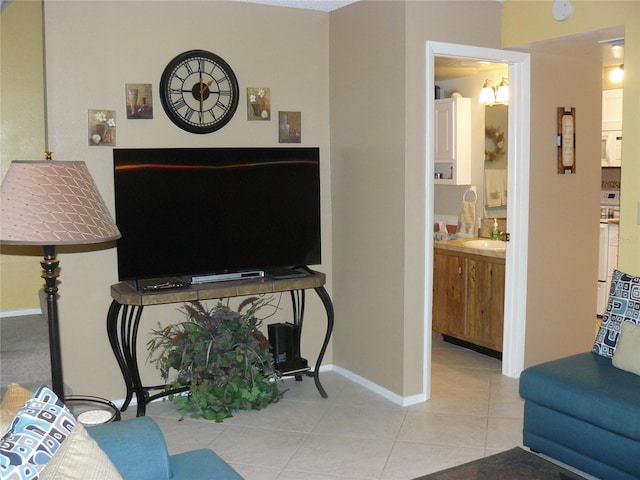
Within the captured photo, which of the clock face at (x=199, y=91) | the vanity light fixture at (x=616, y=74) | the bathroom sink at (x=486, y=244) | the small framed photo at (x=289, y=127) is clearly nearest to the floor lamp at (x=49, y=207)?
the clock face at (x=199, y=91)

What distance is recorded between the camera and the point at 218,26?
4.44m

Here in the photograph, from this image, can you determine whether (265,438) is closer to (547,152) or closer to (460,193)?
(547,152)

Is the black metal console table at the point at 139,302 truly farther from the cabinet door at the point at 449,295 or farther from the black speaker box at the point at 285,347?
the cabinet door at the point at 449,295

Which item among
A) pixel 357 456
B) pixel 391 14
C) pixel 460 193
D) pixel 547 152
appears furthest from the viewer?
pixel 460 193

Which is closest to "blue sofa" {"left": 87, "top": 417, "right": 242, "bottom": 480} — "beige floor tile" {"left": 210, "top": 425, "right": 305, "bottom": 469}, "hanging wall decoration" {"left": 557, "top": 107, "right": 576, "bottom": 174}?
"beige floor tile" {"left": 210, "top": 425, "right": 305, "bottom": 469}

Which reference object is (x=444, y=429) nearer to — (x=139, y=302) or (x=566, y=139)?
(x=139, y=302)

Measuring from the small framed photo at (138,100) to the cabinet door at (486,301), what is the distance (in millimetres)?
2715

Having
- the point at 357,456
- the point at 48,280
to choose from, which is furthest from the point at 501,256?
the point at 48,280

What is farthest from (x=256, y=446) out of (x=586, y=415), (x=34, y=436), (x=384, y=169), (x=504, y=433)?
(x=34, y=436)

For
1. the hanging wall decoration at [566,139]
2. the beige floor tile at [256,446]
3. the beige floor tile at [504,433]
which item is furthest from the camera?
the hanging wall decoration at [566,139]

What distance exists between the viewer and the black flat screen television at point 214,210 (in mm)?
4055

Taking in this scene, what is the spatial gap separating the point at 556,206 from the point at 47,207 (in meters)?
3.56

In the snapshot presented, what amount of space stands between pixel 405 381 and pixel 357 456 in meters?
0.84

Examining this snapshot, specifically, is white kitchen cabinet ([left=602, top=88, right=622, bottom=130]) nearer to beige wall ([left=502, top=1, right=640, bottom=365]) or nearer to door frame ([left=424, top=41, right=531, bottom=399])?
beige wall ([left=502, top=1, right=640, bottom=365])
